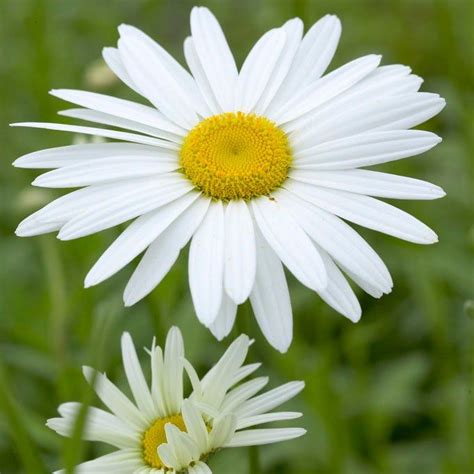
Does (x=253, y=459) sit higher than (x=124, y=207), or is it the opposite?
(x=124, y=207)

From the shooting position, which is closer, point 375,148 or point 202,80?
point 375,148

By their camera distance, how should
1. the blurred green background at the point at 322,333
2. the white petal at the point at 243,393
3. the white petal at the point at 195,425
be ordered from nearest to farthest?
the white petal at the point at 195,425 → the white petal at the point at 243,393 → the blurred green background at the point at 322,333

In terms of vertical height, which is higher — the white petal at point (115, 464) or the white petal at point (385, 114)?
the white petal at point (385, 114)

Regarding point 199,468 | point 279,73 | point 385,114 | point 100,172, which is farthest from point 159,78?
point 199,468

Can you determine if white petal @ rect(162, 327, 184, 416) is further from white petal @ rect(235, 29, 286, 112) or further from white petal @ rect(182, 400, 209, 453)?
white petal @ rect(235, 29, 286, 112)

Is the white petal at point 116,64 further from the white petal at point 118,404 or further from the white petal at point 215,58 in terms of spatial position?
the white petal at point 118,404

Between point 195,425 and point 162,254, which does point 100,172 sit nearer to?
point 162,254

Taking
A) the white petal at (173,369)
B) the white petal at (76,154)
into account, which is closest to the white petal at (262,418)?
the white petal at (173,369)
